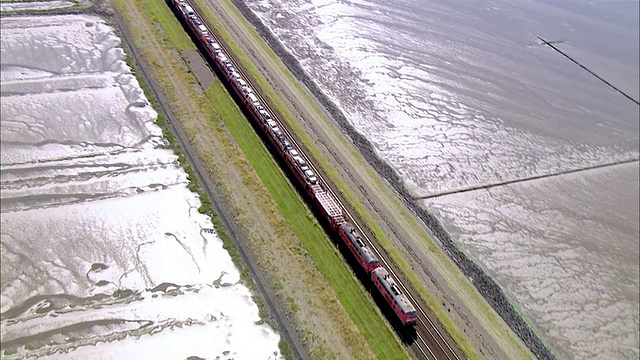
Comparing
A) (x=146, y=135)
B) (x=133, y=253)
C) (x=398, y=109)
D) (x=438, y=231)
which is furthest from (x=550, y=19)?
(x=133, y=253)

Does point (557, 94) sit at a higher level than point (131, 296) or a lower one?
higher

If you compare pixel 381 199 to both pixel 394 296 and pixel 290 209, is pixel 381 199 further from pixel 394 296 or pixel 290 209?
pixel 394 296

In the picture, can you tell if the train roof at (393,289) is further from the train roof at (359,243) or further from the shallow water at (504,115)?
the shallow water at (504,115)

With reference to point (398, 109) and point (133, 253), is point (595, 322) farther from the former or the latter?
point (133, 253)

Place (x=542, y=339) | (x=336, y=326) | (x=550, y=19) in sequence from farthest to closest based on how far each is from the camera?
1. (x=550, y=19)
2. (x=542, y=339)
3. (x=336, y=326)

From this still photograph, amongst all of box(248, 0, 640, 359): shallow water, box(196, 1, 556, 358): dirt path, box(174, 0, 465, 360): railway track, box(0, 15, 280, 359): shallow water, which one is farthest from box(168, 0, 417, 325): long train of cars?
box(248, 0, 640, 359): shallow water

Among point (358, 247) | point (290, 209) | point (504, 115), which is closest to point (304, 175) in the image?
point (290, 209)
